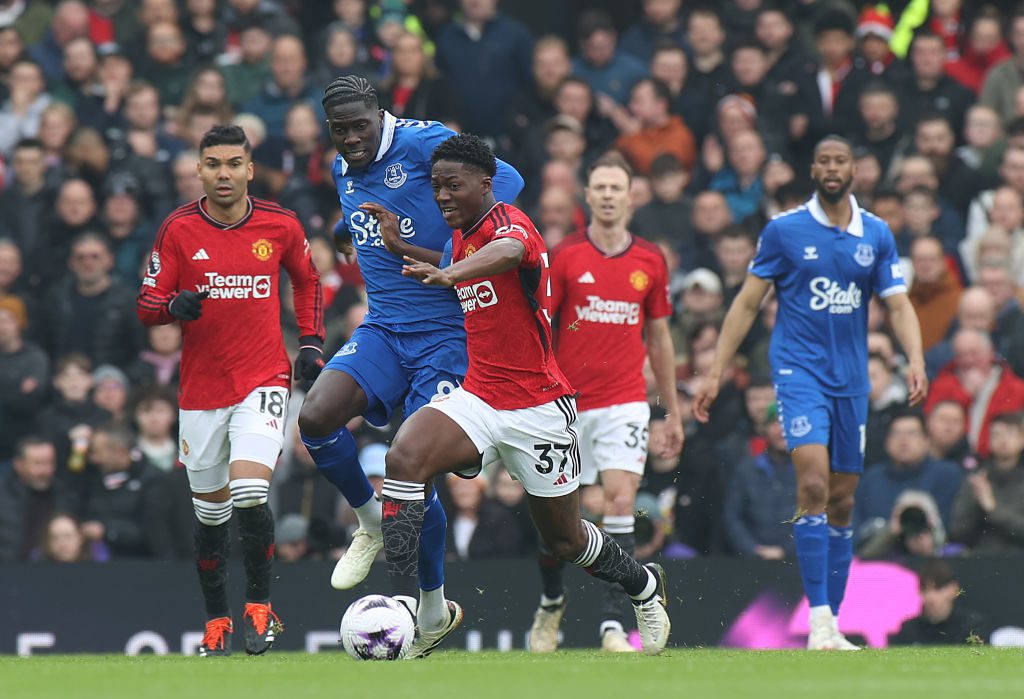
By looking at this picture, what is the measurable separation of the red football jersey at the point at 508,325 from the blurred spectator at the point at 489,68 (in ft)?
27.7

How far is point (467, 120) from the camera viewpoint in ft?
58.8

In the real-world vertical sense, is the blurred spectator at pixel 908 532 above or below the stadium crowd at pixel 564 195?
below

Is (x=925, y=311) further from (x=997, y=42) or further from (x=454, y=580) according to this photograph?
(x=454, y=580)

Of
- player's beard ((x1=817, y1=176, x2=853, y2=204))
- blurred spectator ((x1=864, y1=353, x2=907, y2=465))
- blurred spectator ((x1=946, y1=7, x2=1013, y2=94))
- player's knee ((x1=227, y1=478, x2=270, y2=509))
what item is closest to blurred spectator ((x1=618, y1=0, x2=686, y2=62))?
blurred spectator ((x1=946, y1=7, x2=1013, y2=94))

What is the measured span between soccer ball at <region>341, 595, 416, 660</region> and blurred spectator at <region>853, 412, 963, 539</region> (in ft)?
18.3

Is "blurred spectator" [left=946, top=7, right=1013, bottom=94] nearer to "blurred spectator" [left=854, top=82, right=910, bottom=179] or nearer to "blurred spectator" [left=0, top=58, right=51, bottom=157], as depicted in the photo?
"blurred spectator" [left=854, top=82, right=910, bottom=179]

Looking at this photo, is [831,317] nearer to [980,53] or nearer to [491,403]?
[491,403]

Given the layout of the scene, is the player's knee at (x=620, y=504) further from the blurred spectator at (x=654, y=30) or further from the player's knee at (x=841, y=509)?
the blurred spectator at (x=654, y=30)

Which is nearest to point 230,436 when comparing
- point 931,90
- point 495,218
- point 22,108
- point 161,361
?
point 495,218

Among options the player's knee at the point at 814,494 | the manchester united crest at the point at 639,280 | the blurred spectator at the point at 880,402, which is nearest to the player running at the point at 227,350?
the manchester united crest at the point at 639,280

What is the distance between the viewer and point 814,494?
11570 millimetres

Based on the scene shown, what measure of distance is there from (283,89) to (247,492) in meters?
7.56

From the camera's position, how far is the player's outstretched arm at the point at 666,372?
1258 centimetres

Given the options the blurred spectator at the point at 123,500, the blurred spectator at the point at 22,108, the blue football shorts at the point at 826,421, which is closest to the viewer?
the blue football shorts at the point at 826,421
